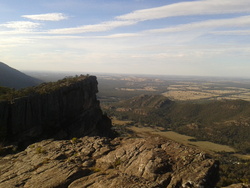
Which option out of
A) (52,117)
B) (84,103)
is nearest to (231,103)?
(84,103)

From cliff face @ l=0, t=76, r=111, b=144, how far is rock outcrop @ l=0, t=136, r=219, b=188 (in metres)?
13.3

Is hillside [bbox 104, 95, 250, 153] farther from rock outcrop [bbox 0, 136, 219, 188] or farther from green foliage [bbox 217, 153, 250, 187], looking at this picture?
rock outcrop [bbox 0, 136, 219, 188]

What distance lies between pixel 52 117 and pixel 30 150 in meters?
17.9

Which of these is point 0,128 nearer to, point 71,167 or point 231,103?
point 71,167

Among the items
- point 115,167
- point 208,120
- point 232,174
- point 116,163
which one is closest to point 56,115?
point 116,163

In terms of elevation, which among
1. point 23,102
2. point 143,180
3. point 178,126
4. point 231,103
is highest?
point 23,102

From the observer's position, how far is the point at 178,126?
15062cm

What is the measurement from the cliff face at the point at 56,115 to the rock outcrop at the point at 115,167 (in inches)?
525

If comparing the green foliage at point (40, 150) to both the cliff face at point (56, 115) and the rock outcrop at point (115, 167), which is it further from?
the cliff face at point (56, 115)

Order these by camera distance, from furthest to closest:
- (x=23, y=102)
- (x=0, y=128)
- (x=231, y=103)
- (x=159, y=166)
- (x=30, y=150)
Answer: (x=231, y=103) → (x=23, y=102) → (x=0, y=128) → (x=30, y=150) → (x=159, y=166)

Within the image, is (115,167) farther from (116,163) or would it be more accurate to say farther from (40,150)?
(40,150)

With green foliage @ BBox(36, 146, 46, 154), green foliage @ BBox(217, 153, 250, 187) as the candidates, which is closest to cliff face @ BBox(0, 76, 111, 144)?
green foliage @ BBox(36, 146, 46, 154)

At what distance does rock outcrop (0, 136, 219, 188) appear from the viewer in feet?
52.3

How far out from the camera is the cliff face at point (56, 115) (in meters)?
36.2
